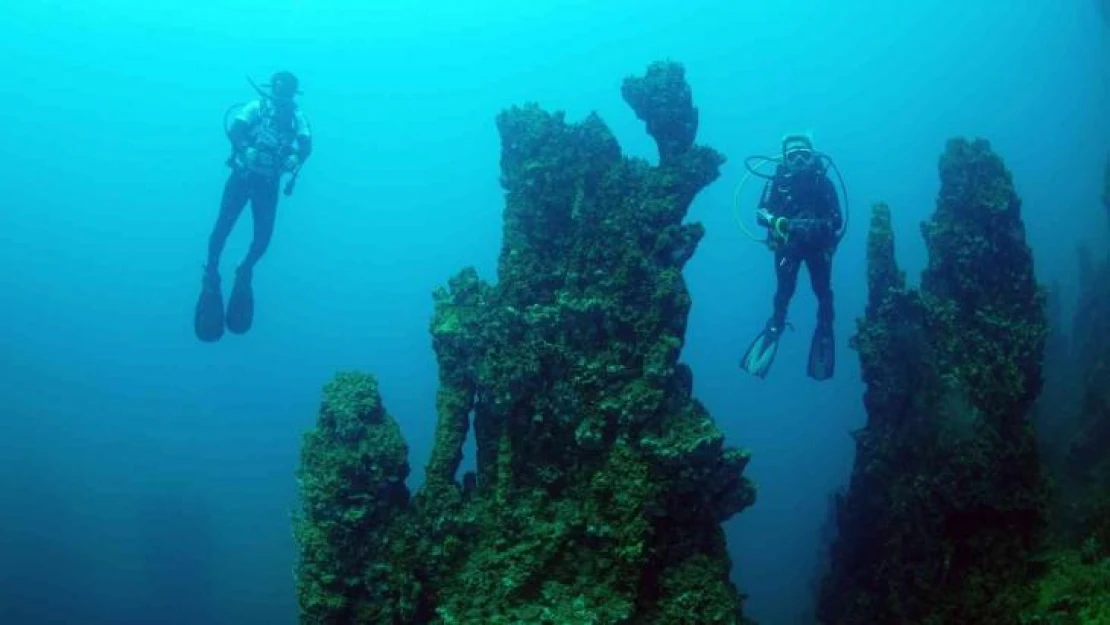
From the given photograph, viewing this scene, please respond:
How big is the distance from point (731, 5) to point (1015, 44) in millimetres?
55134

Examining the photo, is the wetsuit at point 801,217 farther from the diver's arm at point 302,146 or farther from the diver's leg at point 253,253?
the diver's leg at point 253,253

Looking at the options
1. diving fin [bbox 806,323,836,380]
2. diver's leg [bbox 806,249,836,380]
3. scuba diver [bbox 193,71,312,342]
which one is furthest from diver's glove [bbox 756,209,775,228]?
scuba diver [bbox 193,71,312,342]

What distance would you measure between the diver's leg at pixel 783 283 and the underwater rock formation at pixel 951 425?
1.34 m

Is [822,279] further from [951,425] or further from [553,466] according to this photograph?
[553,466]

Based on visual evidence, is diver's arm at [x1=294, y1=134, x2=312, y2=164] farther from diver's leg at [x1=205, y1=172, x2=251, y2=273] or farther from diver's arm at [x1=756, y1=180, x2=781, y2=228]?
diver's arm at [x1=756, y1=180, x2=781, y2=228]

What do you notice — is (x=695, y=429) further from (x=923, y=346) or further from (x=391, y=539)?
(x=923, y=346)

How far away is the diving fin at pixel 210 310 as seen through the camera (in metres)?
13.8

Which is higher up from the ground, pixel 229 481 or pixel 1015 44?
pixel 1015 44

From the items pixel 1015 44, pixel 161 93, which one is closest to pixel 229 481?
pixel 161 93

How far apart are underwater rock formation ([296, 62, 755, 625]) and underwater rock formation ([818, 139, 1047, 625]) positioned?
8.40 ft

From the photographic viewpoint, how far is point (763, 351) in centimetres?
1104

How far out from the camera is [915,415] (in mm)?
8500

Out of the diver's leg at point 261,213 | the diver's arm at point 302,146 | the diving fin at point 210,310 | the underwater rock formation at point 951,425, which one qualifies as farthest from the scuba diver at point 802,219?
the diving fin at point 210,310

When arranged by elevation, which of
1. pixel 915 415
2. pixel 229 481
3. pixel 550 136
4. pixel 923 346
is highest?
pixel 229 481
